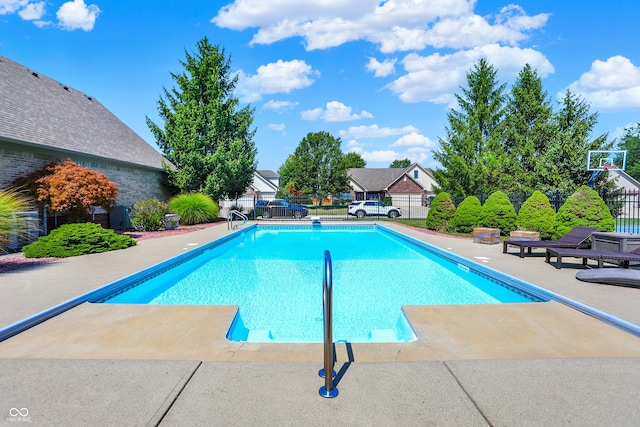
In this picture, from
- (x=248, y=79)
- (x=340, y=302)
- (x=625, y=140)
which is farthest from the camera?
(x=625, y=140)

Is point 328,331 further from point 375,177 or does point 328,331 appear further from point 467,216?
point 375,177

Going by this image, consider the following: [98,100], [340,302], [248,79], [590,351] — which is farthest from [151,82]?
[590,351]

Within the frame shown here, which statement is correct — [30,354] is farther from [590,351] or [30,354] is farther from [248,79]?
[248,79]

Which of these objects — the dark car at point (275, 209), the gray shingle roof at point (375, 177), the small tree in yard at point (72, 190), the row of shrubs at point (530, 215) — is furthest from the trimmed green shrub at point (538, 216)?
the gray shingle roof at point (375, 177)

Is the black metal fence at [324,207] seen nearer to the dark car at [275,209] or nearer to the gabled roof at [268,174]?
the dark car at [275,209]

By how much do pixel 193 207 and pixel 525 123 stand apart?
2169cm

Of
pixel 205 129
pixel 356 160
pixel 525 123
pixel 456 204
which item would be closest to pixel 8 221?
pixel 205 129

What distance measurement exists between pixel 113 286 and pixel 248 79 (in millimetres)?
19878

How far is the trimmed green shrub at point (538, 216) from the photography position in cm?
1117

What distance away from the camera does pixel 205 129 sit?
21.2 m

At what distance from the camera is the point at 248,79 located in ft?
76.1

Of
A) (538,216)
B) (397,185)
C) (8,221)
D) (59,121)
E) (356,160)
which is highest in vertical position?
(356,160)

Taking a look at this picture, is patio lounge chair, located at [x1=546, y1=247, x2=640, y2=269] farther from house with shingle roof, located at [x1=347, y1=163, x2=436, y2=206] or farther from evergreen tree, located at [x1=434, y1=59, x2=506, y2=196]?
→ house with shingle roof, located at [x1=347, y1=163, x2=436, y2=206]

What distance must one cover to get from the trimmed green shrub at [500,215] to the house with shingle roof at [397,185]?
82.2ft
